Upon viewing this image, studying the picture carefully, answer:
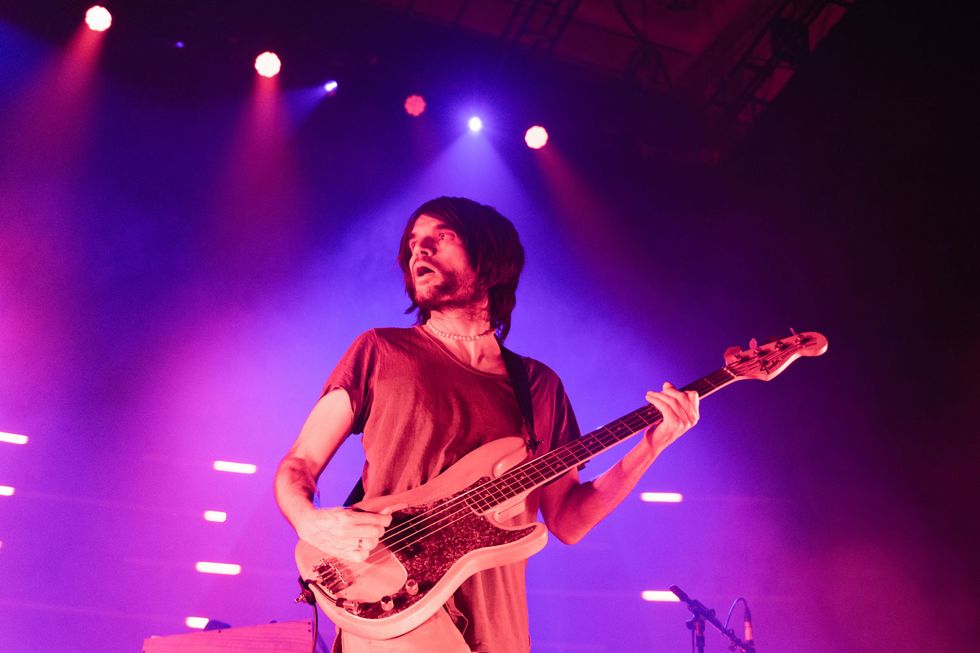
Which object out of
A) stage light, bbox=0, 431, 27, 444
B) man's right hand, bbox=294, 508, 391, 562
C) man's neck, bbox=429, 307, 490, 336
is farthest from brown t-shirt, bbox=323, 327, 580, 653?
stage light, bbox=0, 431, 27, 444

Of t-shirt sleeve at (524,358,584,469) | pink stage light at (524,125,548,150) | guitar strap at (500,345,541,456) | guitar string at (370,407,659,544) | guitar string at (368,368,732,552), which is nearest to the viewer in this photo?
guitar string at (370,407,659,544)

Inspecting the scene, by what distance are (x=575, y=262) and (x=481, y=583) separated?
5623mm

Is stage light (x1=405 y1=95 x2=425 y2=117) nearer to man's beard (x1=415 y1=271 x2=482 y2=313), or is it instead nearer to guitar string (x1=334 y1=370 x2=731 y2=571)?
man's beard (x1=415 y1=271 x2=482 y2=313)

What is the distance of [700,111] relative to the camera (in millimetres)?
8219

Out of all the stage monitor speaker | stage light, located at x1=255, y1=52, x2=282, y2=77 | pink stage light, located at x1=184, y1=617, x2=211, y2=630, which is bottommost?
the stage monitor speaker

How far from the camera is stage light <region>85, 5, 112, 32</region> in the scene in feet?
23.4

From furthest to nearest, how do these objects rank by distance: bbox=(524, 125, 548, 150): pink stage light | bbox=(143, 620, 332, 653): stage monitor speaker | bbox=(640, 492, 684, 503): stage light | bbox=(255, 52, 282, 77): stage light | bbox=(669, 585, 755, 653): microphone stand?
bbox=(524, 125, 548, 150): pink stage light, bbox=(255, 52, 282, 77): stage light, bbox=(640, 492, 684, 503): stage light, bbox=(669, 585, 755, 653): microphone stand, bbox=(143, 620, 332, 653): stage monitor speaker

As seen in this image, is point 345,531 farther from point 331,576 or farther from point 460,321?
point 460,321

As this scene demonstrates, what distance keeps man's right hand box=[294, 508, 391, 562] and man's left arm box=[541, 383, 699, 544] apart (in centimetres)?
90

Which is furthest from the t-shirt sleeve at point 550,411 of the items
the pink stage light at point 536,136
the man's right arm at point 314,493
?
the pink stage light at point 536,136

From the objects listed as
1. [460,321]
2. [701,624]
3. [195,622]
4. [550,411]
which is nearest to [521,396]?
[550,411]

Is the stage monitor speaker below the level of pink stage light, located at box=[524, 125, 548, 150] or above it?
below

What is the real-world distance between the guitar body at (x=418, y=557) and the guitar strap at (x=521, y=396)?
30cm

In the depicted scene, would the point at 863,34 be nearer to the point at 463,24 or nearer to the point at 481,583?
the point at 463,24
